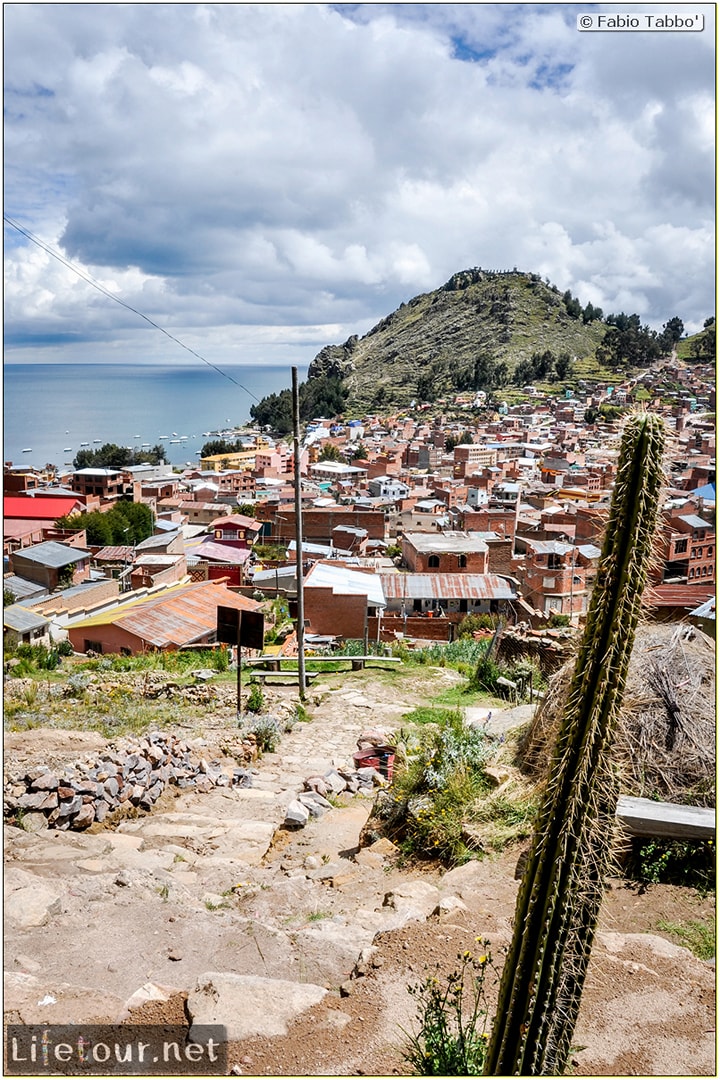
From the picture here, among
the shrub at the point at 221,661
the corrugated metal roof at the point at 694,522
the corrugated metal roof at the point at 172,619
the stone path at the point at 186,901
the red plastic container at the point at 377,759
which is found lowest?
the stone path at the point at 186,901

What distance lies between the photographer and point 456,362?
135000 mm

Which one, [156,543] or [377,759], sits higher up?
[156,543]

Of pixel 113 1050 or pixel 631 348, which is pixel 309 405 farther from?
pixel 113 1050

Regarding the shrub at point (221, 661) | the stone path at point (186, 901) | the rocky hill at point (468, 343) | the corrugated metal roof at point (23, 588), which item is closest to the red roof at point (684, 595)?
the shrub at point (221, 661)

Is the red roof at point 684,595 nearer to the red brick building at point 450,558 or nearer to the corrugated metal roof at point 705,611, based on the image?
the corrugated metal roof at point 705,611

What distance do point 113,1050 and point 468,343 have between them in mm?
144674

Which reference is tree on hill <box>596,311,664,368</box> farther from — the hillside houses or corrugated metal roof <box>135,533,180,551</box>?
corrugated metal roof <box>135,533,180,551</box>

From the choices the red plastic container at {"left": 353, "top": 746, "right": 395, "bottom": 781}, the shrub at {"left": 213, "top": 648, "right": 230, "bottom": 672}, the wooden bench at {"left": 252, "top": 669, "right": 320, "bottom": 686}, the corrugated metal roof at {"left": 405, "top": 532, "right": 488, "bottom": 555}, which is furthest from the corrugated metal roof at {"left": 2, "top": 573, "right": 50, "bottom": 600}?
the red plastic container at {"left": 353, "top": 746, "right": 395, "bottom": 781}

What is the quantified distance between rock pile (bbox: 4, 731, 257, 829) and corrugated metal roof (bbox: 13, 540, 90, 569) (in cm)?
3018

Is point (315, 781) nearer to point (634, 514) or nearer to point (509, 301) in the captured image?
point (634, 514)

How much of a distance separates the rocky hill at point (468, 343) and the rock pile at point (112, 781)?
4681 inches

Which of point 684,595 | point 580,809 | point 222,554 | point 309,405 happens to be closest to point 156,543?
point 222,554

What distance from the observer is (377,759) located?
8.07 meters

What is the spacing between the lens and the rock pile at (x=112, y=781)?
6465mm
